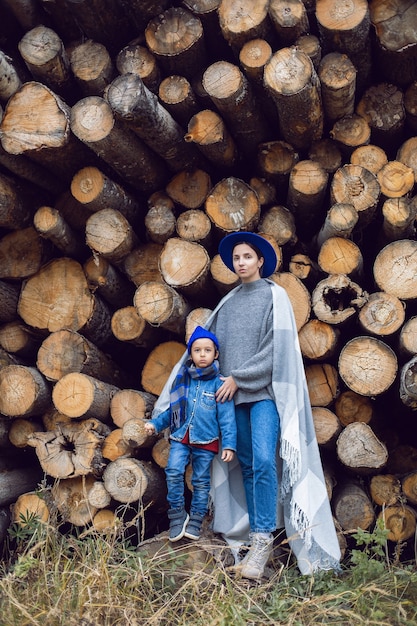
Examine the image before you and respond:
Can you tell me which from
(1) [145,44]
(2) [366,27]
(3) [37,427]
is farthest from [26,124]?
(2) [366,27]

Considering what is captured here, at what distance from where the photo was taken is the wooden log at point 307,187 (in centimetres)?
412

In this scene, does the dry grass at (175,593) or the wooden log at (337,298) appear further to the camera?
the wooden log at (337,298)

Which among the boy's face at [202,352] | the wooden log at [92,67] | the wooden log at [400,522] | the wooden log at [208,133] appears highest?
the wooden log at [92,67]

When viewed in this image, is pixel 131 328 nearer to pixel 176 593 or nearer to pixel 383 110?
pixel 176 593

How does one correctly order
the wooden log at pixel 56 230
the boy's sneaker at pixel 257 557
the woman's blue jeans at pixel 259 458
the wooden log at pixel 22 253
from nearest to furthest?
1. the boy's sneaker at pixel 257 557
2. the woman's blue jeans at pixel 259 458
3. the wooden log at pixel 56 230
4. the wooden log at pixel 22 253

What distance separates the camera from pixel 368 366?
12.2ft

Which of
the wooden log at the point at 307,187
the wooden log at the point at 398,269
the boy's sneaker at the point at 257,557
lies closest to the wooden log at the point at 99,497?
the boy's sneaker at the point at 257,557

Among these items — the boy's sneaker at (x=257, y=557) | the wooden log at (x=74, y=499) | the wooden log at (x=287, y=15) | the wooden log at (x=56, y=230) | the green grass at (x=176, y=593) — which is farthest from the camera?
the wooden log at (x=56, y=230)

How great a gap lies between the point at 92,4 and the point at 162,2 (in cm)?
45

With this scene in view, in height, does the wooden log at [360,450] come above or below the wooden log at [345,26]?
below

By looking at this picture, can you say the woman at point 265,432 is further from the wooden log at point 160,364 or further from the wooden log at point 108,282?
the wooden log at point 108,282

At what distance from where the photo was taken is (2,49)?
4.51 metres

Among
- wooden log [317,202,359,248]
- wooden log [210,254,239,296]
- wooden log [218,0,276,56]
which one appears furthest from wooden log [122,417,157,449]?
wooden log [218,0,276,56]

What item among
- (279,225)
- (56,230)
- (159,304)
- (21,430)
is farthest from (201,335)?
(21,430)
